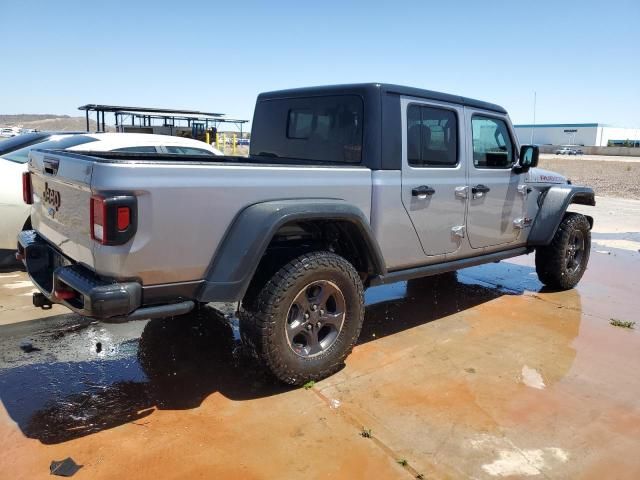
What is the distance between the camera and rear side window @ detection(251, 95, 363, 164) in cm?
407

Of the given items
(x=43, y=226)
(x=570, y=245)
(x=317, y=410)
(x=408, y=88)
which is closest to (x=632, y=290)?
(x=570, y=245)

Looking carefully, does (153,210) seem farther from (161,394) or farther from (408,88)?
(408,88)

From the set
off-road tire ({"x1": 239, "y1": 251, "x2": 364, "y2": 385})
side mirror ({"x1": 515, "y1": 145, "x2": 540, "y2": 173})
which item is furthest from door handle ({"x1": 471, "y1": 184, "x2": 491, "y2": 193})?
off-road tire ({"x1": 239, "y1": 251, "x2": 364, "y2": 385})

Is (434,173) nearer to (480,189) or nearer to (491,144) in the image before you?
(480,189)

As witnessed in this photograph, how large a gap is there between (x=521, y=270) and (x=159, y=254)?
5518 mm

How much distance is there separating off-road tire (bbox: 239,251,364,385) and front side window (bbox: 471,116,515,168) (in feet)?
6.27

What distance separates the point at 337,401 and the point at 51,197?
2.22 m

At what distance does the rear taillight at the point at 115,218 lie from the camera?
2641mm

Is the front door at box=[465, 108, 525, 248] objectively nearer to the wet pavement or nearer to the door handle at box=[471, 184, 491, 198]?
the door handle at box=[471, 184, 491, 198]

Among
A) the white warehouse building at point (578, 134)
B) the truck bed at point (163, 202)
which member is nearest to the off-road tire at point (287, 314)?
the truck bed at point (163, 202)

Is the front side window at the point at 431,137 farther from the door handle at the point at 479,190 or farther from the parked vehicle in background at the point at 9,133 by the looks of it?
the parked vehicle in background at the point at 9,133

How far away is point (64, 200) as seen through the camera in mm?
3170

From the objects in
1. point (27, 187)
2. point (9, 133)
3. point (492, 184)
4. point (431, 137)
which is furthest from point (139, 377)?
point (9, 133)

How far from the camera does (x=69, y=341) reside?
4133mm
